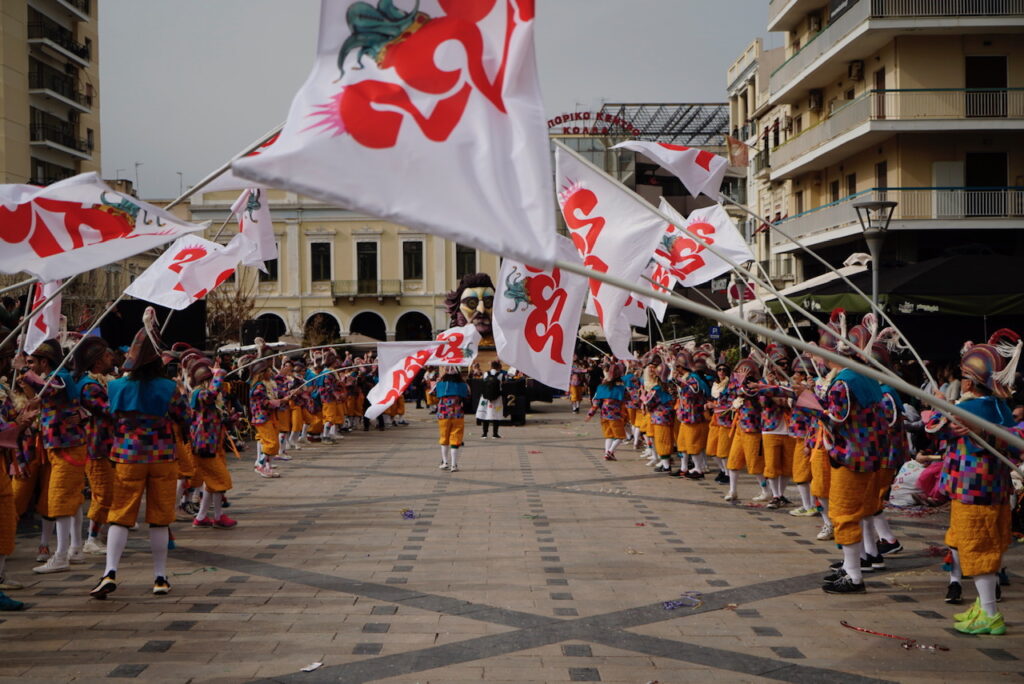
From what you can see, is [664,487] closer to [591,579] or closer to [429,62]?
[591,579]

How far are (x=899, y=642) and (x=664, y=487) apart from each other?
852 cm

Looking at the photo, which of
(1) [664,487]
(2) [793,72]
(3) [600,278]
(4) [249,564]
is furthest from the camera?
(2) [793,72]

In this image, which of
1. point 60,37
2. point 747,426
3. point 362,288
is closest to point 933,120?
point 747,426

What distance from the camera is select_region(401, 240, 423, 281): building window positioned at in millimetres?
59625

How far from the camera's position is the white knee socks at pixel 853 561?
8.16m

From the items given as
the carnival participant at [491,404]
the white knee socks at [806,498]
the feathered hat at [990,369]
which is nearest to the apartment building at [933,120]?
the carnival participant at [491,404]

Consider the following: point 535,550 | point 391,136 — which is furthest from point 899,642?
point 391,136

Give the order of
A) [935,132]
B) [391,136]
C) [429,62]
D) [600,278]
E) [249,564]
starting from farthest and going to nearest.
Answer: [935,132], [249,564], [429,62], [391,136], [600,278]

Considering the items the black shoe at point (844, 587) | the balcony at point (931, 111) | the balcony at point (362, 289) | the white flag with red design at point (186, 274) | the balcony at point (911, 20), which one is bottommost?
the black shoe at point (844, 587)

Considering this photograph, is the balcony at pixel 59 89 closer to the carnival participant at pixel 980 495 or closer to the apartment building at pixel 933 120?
the apartment building at pixel 933 120

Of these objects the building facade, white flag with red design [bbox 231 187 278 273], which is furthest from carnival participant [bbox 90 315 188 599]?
the building facade

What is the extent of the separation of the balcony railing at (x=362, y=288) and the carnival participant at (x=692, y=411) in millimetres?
43957

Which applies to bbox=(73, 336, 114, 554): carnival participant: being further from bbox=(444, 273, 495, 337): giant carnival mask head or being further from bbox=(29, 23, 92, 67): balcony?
bbox=(29, 23, 92, 67): balcony

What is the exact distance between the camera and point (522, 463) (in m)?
18.8
